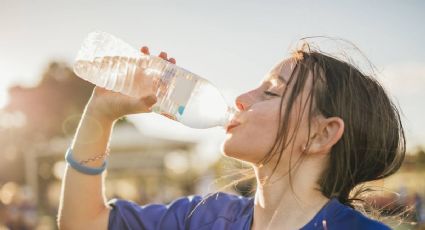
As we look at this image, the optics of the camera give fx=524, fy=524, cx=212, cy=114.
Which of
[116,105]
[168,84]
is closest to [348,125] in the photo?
[116,105]

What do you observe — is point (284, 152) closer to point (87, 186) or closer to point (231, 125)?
point (231, 125)

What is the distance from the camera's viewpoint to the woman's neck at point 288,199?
7.06 feet

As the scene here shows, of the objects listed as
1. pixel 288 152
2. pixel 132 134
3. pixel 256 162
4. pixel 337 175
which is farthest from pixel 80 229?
pixel 132 134

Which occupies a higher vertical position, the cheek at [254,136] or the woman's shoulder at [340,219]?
the cheek at [254,136]

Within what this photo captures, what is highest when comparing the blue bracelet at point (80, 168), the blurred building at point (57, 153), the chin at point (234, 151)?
the chin at point (234, 151)

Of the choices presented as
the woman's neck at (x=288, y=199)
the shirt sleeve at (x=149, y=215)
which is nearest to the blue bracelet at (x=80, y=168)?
the shirt sleeve at (x=149, y=215)

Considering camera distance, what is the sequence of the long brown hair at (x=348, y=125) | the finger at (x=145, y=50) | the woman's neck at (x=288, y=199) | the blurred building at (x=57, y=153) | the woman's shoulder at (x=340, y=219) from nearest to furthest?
1. the woman's shoulder at (x=340, y=219)
2. the woman's neck at (x=288, y=199)
3. the long brown hair at (x=348, y=125)
4. the finger at (x=145, y=50)
5. the blurred building at (x=57, y=153)

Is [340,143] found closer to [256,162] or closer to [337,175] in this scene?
[337,175]

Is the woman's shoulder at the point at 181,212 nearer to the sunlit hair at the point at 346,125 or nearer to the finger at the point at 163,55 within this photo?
the sunlit hair at the point at 346,125

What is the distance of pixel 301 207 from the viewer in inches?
85.4

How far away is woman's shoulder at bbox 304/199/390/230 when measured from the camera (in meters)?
1.95

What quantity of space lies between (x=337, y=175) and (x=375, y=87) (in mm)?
457

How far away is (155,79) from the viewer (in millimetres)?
2875

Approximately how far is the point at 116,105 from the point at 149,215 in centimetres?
52
